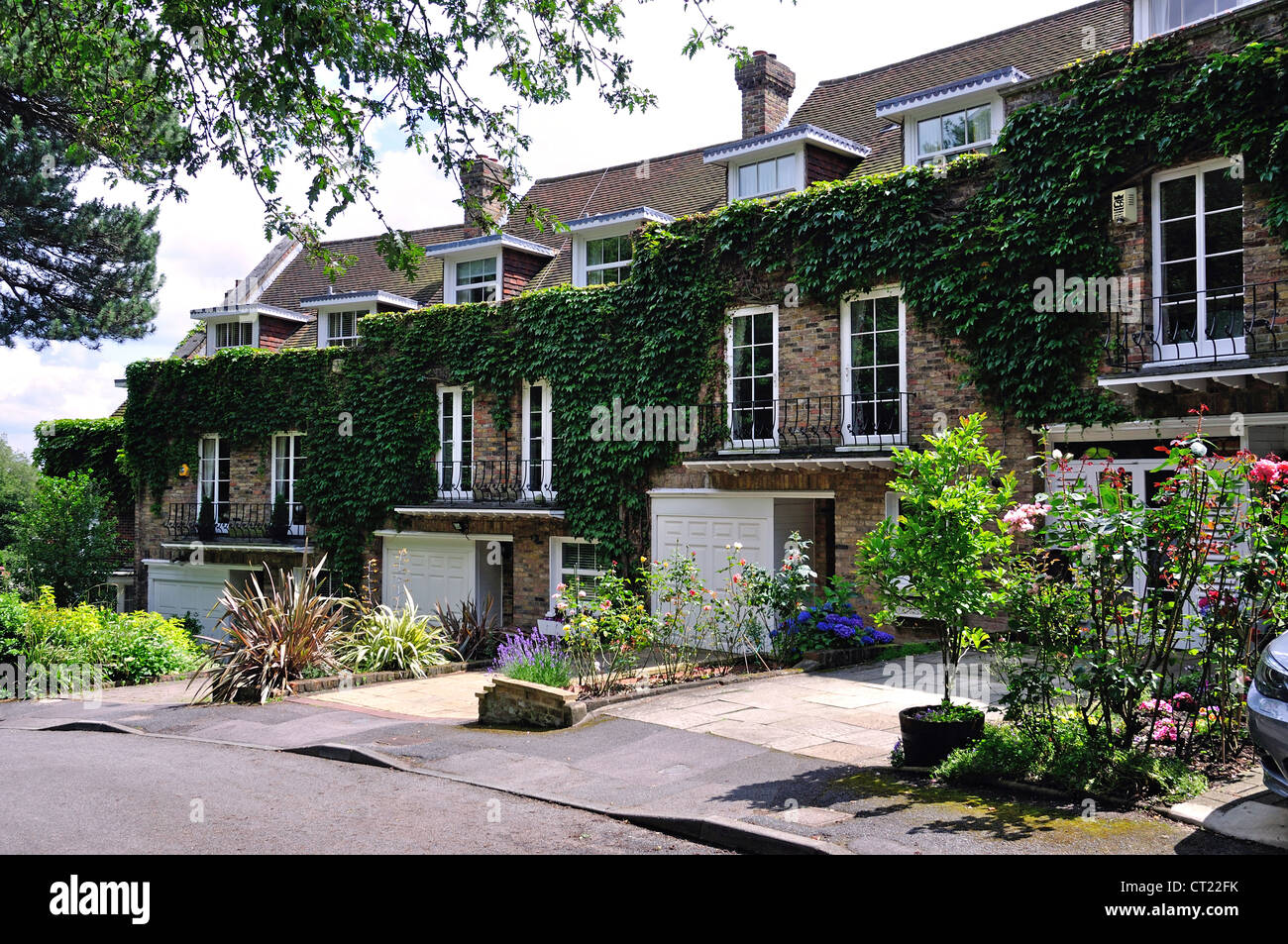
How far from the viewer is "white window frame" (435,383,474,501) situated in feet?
71.3

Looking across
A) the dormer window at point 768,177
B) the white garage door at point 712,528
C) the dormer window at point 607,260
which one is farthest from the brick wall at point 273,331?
the dormer window at point 768,177

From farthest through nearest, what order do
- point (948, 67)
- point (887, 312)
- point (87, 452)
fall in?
1. point (87, 452)
2. point (948, 67)
3. point (887, 312)

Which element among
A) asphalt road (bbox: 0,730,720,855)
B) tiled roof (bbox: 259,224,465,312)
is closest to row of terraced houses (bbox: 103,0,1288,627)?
tiled roof (bbox: 259,224,465,312)

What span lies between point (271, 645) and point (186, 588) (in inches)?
599

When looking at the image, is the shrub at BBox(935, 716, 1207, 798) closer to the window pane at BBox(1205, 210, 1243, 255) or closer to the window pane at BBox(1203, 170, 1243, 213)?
the window pane at BBox(1205, 210, 1243, 255)

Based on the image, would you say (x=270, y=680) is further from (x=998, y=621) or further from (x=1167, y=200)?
(x=1167, y=200)

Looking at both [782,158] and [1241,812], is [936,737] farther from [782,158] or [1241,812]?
[782,158]

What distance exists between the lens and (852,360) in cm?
1600

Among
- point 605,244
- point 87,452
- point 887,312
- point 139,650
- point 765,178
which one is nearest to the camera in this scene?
point 887,312

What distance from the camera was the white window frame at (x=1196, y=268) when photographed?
39.9ft

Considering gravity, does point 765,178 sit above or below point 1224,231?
above

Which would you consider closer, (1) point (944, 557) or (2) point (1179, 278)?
(1) point (944, 557)

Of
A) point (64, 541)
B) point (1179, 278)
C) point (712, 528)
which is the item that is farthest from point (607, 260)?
point (64, 541)

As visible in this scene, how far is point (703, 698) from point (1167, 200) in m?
8.68
